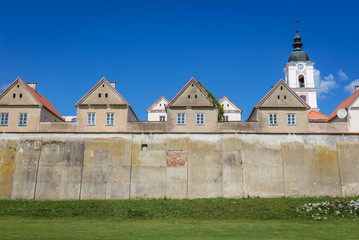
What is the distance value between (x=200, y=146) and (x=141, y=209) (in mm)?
10513

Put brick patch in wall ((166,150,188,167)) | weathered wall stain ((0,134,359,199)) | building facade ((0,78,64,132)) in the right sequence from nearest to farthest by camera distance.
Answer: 1. weathered wall stain ((0,134,359,199))
2. brick patch in wall ((166,150,188,167))
3. building facade ((0,78,64,132))

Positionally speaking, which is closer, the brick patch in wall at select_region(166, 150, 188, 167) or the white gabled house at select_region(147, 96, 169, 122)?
the brick patch in wall at select_region(166, 150, 188, 167)

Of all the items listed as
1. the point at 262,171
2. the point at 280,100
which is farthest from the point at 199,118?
the point at 280,100

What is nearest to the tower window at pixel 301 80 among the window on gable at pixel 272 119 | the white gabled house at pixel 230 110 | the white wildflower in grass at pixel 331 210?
the white gabled house at pixel 230 110

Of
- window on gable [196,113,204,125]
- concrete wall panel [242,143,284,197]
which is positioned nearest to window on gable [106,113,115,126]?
window on gable [196,113,204,125]

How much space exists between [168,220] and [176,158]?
427 inches

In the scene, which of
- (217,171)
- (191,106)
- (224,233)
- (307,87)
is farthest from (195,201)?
(307,87)

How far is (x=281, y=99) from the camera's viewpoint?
40.2m

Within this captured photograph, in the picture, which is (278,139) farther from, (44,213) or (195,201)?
(44,213)

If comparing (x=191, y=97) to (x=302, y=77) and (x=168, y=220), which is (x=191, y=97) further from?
(x=302, y=77)

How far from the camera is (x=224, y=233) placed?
2083 cm

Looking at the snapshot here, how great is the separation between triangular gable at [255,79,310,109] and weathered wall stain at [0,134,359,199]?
3607 millimetres

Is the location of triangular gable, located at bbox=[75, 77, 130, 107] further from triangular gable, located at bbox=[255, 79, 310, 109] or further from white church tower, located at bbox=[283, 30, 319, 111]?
white church tower, located at bbox=[283, 30, 319, 111]

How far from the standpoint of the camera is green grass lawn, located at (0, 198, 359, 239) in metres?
20.2
